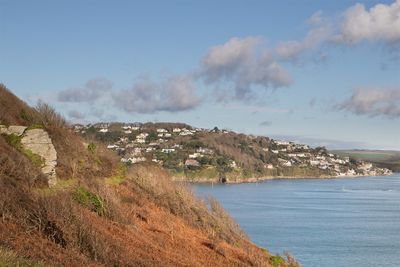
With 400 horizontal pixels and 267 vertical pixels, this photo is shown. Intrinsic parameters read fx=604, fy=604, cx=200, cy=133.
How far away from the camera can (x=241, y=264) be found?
61.6 ft

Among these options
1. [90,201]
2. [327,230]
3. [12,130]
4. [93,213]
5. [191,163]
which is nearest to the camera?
[93,213]

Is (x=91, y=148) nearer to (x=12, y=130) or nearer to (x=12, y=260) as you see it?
(x=12, y=130)

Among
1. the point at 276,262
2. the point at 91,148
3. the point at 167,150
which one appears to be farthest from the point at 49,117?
the point at 167,150

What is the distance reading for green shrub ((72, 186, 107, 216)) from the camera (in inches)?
677

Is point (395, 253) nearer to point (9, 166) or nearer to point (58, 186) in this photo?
point (58, 186)

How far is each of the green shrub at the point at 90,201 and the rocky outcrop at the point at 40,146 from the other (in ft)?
5.62

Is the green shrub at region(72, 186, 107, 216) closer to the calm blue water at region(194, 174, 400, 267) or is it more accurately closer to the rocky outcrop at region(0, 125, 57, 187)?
the rocky outcrop at region(0, 125, 57, 187)

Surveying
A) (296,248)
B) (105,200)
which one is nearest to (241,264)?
(105,200)

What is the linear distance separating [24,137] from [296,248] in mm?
30972

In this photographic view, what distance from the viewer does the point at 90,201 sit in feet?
57.2

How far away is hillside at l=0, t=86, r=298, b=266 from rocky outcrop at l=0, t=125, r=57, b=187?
0.29ft

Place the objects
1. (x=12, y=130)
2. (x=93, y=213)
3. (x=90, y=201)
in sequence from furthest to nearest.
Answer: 1. (x=12, y=130)
2. (x=90, y=201)
3. (x=93, y=213)

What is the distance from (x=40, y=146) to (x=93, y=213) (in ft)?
13.7

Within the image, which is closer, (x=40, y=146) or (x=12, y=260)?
(x=12, y=260)
